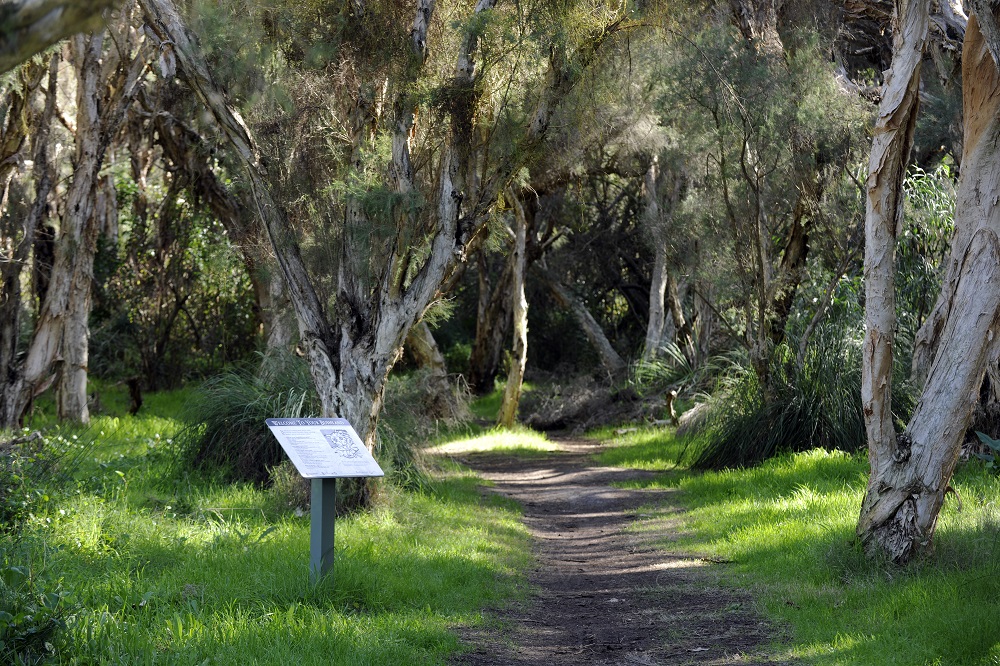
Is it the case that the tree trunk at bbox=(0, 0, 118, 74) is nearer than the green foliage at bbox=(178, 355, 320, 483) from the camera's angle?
Yes

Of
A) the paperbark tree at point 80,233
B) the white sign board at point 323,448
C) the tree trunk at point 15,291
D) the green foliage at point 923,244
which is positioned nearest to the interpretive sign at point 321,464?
the white sign board at point 323,448

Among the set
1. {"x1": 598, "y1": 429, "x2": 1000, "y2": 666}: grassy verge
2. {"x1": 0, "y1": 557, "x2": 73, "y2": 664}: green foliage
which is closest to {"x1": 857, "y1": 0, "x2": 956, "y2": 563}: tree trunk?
{"x1": 598, "y1": 429, "x2": 1000, "y2": 666}: grassy verge

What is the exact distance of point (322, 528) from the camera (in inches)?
245

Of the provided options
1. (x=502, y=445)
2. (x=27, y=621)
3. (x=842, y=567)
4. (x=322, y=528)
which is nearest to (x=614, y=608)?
(x=842, y=567)

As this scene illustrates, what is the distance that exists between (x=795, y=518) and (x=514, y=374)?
11.1m

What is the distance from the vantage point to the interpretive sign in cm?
609

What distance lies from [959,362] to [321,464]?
4.34 m

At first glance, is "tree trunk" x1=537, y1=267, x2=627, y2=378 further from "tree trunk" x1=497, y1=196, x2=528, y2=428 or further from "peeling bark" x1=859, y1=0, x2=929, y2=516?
"peeling bark" x1=859, y1=0, x2=929, y2=516

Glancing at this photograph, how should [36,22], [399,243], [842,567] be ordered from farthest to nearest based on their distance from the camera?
1. [399,243]
2. [842,567]
3. [36,22]

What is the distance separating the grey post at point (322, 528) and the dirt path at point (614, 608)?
1000mm

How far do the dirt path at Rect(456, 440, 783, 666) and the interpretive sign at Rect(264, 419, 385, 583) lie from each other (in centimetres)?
105

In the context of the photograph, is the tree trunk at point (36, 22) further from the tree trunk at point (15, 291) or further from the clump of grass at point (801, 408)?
the tree trunk at point (15, 291)

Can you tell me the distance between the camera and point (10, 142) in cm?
1548

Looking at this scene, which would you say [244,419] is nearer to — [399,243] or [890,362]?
[399,243]
